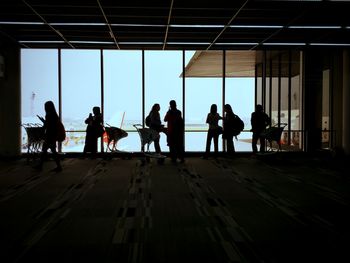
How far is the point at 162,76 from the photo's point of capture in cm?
1388

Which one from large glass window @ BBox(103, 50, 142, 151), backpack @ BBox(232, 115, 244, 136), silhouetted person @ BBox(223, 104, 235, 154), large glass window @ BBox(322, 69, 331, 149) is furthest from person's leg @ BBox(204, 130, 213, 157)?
large glass window @ BBox(322, 69, 331, 149)

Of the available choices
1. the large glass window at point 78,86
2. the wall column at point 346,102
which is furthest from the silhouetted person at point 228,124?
the large glass window at point 78,86

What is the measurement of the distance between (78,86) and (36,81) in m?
1.39

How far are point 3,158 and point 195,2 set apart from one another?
7979mm

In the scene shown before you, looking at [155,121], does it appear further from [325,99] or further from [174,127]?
[325,99]

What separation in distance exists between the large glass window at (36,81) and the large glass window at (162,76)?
10.0ft

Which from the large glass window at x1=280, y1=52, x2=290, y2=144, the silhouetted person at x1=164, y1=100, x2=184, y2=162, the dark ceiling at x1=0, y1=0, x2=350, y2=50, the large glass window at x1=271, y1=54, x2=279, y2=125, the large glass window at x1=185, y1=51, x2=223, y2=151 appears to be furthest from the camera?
the large glass window at x1=271, y1=54, x2=279, y2=125

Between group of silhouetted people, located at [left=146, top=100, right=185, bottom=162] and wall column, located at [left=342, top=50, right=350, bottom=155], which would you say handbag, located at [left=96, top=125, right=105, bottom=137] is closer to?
group of silhouetted people, located at [left=146, top=100, right=185, bottom=162]

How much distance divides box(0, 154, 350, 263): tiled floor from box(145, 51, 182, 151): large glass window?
16.6ft

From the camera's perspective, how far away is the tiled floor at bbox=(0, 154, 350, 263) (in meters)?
3.69

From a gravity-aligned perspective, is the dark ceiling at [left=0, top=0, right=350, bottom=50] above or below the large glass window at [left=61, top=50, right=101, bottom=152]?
above

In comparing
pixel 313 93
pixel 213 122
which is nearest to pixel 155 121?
pixel 213 122

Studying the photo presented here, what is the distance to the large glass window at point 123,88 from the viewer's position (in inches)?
541

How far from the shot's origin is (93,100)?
45.2 ft
